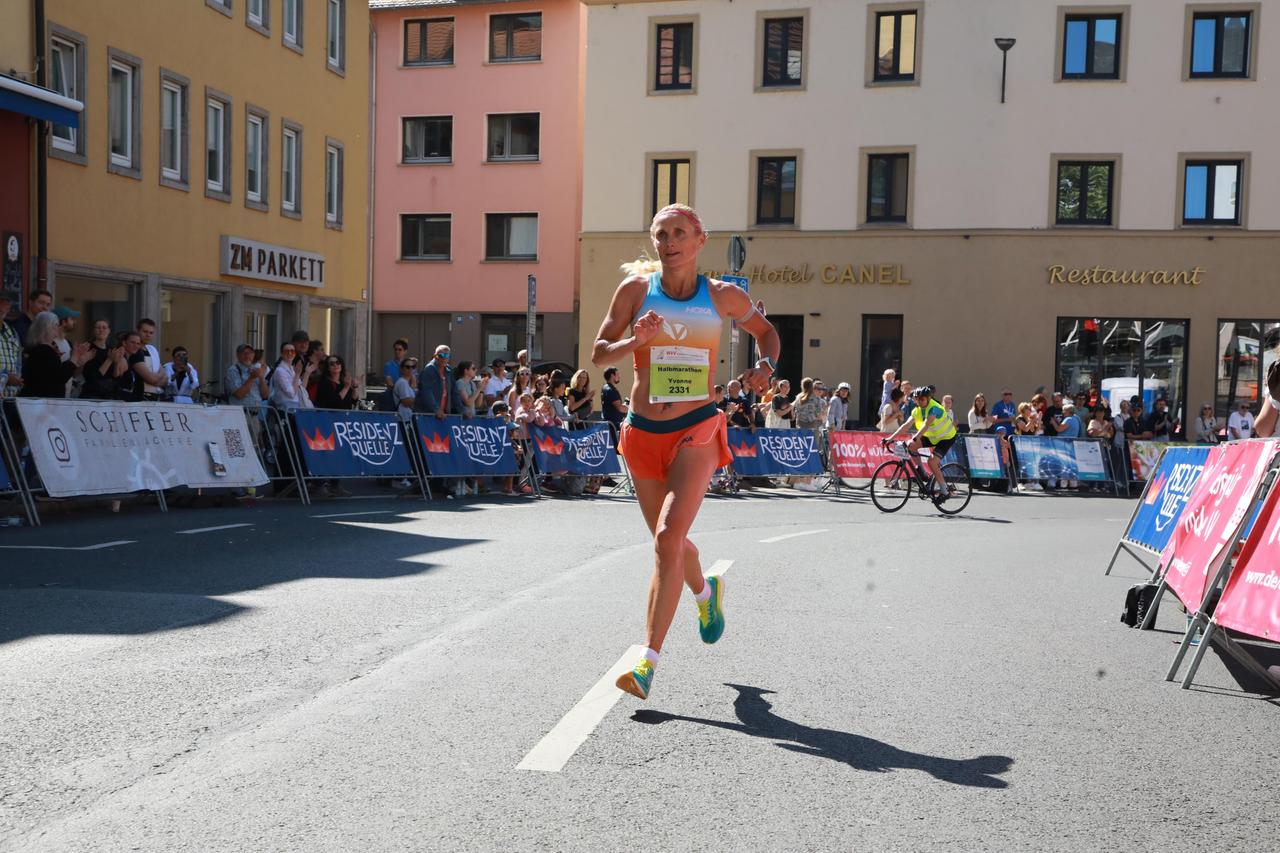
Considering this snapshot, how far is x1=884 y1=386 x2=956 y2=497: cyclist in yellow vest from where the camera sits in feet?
67.2

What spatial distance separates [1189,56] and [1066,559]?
26307mm

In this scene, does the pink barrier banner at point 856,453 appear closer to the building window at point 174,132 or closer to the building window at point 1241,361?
the building window at point 174,132

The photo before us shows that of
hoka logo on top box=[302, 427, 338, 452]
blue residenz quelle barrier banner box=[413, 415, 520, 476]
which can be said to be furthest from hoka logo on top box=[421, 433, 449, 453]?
hoka logo on top box=[302, 427, 338, 452]

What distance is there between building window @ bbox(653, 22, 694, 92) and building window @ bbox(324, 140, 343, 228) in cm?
1036

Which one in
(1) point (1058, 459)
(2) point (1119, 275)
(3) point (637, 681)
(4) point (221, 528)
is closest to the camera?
(3) point (637, 681)

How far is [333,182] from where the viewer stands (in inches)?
1257

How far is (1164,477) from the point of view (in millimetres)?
10164

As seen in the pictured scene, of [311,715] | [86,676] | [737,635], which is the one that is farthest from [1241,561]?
[86,676]

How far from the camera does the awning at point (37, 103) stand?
1834cm

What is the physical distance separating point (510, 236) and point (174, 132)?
71.3ft

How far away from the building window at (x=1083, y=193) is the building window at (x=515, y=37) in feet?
57.8

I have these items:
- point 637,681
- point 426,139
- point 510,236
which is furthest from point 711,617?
point 426,139

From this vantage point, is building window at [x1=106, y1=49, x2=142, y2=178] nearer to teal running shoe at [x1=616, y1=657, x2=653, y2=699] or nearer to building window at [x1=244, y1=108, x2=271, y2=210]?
building window at [x1=244, y1=108, x2=271, y2=210]

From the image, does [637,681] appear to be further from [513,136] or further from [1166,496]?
[513,136]
